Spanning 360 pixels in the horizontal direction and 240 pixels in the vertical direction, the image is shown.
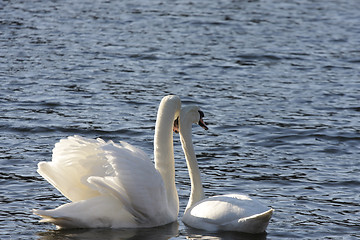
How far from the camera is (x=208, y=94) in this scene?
14.8 metres

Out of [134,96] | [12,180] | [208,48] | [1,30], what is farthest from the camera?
[1,30]

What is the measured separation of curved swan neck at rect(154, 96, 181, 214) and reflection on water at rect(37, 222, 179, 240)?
1.63ft

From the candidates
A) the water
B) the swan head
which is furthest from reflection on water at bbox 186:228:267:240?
the swan head

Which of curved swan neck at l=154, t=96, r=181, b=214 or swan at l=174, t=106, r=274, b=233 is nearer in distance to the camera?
swan at l=174, t=106, r=274, b=233

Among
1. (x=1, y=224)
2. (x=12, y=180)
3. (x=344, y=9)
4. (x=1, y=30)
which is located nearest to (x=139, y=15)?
(x=1, y=30)

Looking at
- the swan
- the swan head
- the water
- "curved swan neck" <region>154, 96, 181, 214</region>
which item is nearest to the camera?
the swan

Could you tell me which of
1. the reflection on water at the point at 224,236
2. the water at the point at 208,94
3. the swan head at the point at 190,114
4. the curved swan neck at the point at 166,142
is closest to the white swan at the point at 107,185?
the curved swan neck at the point at 166,142

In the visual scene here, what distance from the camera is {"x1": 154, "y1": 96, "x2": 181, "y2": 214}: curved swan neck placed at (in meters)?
8.45

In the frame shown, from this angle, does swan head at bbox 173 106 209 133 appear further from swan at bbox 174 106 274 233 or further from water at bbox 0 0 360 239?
water at bbox 0 0 360 239

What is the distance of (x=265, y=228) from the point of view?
7965 millimetres

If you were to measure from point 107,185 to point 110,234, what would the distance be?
52cm

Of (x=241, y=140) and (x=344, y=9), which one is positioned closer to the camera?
(x=241, y=140)

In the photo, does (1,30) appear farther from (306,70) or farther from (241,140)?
(241,140)

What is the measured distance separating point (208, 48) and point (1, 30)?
5.13 metres
